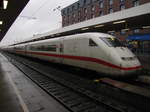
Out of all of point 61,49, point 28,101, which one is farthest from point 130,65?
point 61,49

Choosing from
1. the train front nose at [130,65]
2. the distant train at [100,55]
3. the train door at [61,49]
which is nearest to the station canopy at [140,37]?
the train door at [61,49]

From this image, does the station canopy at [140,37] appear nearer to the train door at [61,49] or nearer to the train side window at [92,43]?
the train door at [61,49]

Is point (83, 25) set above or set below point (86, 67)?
above

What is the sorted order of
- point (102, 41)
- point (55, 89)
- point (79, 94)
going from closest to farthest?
point (79, 94), point (55, 89), point (102, 41)

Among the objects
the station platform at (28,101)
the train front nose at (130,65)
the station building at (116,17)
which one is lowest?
the station platform at (28,101)

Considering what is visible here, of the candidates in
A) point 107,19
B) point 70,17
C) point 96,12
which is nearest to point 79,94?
point 107,19

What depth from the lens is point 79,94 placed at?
732 cm

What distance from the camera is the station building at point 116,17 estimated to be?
12.4 metres

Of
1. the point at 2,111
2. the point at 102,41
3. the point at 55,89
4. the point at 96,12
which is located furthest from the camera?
the point at 96,12

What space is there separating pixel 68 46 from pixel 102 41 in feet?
12.2

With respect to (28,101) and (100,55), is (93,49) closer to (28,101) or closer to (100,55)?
(100,55)

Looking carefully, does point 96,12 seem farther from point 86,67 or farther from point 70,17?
point 86,67

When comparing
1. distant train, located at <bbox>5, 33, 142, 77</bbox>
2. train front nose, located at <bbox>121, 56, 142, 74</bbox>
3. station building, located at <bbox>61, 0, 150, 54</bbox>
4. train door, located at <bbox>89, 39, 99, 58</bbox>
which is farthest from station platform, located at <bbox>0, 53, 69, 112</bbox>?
station building, located at <bbox>61, 0, 150, 54</bbox>

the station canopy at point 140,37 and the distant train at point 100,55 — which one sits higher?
the station canopy at point 140,37
